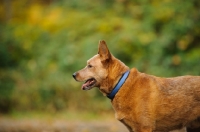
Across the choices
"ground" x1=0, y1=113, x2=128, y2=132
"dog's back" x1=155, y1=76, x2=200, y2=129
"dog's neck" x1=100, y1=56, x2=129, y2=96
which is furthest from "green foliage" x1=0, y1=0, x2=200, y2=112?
"dog's neck" x1=100, y1=56, x2=129, y2=96

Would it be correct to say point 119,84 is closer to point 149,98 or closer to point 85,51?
point 149,98

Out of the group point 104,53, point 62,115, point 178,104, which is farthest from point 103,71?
point 62,115

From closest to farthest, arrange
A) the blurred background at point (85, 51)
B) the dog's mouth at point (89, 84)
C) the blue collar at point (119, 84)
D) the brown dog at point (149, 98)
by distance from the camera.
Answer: the brown dog at point (149, 98) < the blue collar at point (119, 84) < the dog's mouth at point (89, 84) < the blurred background at point (85, 51)

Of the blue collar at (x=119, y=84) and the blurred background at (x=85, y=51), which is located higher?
the blurred background at (x=85, y=51)

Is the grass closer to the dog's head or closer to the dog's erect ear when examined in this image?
the dog's head

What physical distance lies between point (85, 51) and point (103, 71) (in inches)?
432

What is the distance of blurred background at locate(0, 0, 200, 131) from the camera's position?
1625cm

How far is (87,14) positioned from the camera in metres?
21.4

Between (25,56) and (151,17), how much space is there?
20.3 feet

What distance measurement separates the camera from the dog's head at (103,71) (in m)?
7.25

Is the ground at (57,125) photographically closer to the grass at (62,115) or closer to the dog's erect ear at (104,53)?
the grass at (62,115)

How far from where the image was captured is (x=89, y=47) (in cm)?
1816

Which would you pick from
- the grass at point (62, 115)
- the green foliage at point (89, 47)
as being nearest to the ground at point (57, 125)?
the grass at point (62, 115)

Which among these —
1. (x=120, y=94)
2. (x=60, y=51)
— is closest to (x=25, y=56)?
(x=60, y=51)
